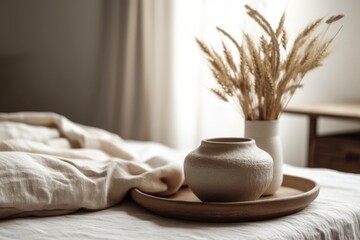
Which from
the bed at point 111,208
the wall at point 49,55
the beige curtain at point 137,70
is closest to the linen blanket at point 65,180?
the bed at point 111,208

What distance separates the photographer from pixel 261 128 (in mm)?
1239

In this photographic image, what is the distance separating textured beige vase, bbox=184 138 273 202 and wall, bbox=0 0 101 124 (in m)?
1.79

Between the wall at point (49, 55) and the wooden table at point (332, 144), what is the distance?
1.02 metres

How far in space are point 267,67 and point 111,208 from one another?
42 centimetres

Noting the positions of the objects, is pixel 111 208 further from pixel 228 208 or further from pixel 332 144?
pixel 332 144

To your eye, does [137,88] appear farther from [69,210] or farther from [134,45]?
[69,210]

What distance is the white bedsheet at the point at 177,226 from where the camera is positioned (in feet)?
3.18

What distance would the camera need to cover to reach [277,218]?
1.06 metres

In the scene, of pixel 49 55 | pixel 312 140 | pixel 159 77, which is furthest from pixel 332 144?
pixel 49 55

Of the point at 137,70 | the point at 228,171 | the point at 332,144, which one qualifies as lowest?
the point at 332,144

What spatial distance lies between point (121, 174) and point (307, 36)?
48cm

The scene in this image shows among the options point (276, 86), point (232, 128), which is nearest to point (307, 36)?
point (276, 86)

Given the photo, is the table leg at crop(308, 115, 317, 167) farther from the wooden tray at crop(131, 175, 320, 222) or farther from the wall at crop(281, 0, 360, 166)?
the wooden tray at crop(131, 175, 320, 222)

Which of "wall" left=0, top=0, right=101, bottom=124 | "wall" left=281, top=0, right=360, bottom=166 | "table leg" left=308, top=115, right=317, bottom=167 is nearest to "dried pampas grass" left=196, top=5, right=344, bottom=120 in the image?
"table leg" left=308, top=115, right=317, bottom=167
